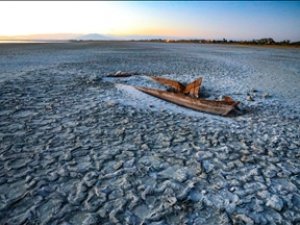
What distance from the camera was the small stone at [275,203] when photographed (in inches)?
122

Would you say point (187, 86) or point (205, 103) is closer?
point (205, 103)

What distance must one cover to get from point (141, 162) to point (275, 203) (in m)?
1.89

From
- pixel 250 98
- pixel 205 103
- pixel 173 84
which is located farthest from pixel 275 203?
pixel 173 84

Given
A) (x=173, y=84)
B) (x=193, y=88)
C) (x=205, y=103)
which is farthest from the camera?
(x=173, y=84)

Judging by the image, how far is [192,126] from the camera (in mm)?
5461

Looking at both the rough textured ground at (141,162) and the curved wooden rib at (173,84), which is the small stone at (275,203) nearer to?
the rough textured ground at (141,162)

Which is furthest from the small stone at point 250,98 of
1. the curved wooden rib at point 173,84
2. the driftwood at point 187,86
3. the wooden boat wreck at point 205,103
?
the curved wooden rib at point 173,84

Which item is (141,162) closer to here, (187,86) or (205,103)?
(205,103)

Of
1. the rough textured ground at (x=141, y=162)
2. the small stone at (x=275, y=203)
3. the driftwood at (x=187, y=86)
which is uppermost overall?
the driftwood at (x=187, y=86)

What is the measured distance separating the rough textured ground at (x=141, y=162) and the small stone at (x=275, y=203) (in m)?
0.01

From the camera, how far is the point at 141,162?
12.9 ft

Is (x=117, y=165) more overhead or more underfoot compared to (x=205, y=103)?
more underfoot

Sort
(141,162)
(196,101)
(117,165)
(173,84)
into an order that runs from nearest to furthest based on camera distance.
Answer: (117,165) → (141,162) → (196,101) → (173,84)

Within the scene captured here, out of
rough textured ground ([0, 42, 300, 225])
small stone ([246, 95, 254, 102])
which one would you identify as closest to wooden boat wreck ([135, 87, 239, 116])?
rough textured ground ([0, 42, 300, 225])
